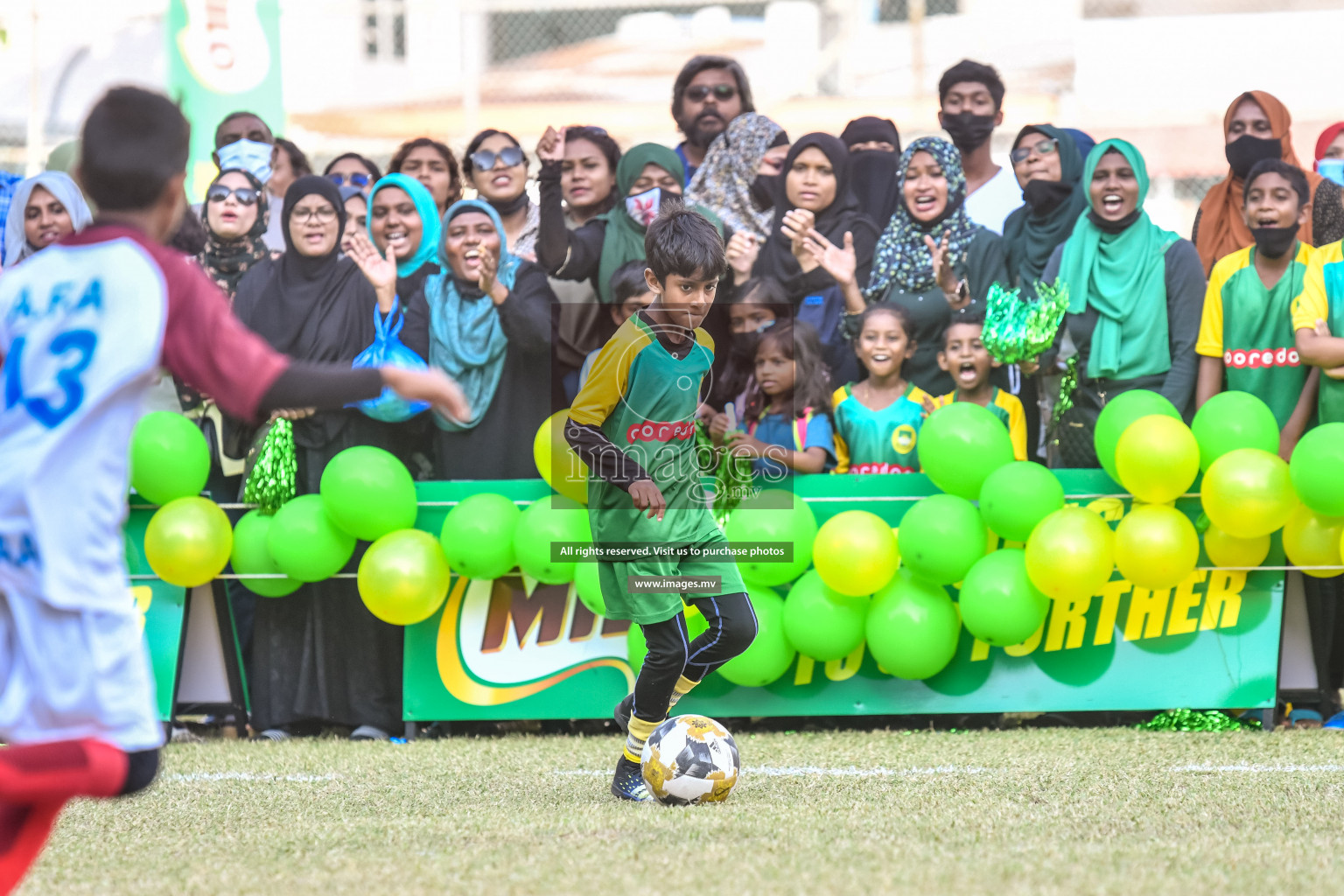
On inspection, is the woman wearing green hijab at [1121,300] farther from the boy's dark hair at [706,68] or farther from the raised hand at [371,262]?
the raised hand at [371,262]

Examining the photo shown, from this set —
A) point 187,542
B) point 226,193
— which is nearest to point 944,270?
point 226,193

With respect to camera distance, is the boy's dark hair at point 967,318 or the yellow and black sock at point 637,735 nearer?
the yellow and black sock at point 637,735

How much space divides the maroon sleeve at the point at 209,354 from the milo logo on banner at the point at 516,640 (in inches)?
150

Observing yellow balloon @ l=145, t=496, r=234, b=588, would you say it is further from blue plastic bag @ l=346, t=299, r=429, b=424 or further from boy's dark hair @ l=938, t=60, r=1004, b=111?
boy's dark hair @ l=938, t=60, r=1004, b=111

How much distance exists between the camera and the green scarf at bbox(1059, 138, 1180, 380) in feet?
20.8

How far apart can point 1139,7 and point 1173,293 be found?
9.89 meters

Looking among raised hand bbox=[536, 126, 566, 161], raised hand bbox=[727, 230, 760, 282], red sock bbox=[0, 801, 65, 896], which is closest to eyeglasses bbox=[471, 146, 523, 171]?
raised hand bbox=[536, 126, 566, 161]

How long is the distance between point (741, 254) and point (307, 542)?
252cm

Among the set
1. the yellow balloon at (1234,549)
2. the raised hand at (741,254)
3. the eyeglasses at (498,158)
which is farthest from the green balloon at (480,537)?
the yellow balloon at (1234,549)

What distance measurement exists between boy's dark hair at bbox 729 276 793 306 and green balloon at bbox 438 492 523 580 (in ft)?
5.02

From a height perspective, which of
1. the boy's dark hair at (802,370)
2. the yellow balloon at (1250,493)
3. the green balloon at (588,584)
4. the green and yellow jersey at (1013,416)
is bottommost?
the green balloon at (588,584)

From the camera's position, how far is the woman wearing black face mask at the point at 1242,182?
21.8ft

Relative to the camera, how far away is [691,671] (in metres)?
4.75

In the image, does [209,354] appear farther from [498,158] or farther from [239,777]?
[498,158]
